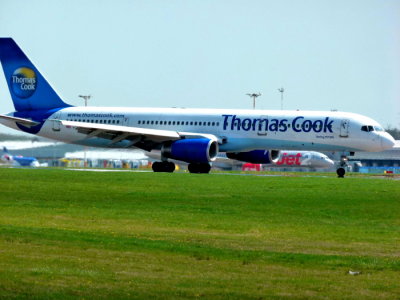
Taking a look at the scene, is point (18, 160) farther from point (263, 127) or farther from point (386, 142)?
point (386, 142)

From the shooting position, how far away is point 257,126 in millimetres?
58531

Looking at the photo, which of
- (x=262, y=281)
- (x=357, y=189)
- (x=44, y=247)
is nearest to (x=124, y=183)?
(x=357, y=189)

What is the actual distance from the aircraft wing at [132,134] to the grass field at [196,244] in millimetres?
20747

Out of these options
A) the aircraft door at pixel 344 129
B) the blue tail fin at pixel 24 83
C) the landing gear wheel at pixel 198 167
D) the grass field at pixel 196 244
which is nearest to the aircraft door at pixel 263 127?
the landing gear wheel at pixel 198 167

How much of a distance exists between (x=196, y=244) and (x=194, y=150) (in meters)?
35.6

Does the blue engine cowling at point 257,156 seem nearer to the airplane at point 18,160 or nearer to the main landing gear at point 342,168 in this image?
the main landing gear at point 342,168

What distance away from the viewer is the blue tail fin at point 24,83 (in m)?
66.2

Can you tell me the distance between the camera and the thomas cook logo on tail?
66500 mm

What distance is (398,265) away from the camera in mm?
18516

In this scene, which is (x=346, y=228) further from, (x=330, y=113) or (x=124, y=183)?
(x=330, y=113)

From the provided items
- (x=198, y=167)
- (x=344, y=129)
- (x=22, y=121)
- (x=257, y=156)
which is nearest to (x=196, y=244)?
(x=344, y=129)

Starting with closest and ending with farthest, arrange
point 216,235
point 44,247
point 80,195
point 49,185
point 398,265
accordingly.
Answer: point 398,265 < point 44,247 < point 216,235 < point 80,195 < point 49,185

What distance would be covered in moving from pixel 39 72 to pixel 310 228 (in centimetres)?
4509

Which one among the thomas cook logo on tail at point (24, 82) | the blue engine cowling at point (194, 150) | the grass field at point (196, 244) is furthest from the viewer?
the thomas cook logo on tail at point (24, 82)
